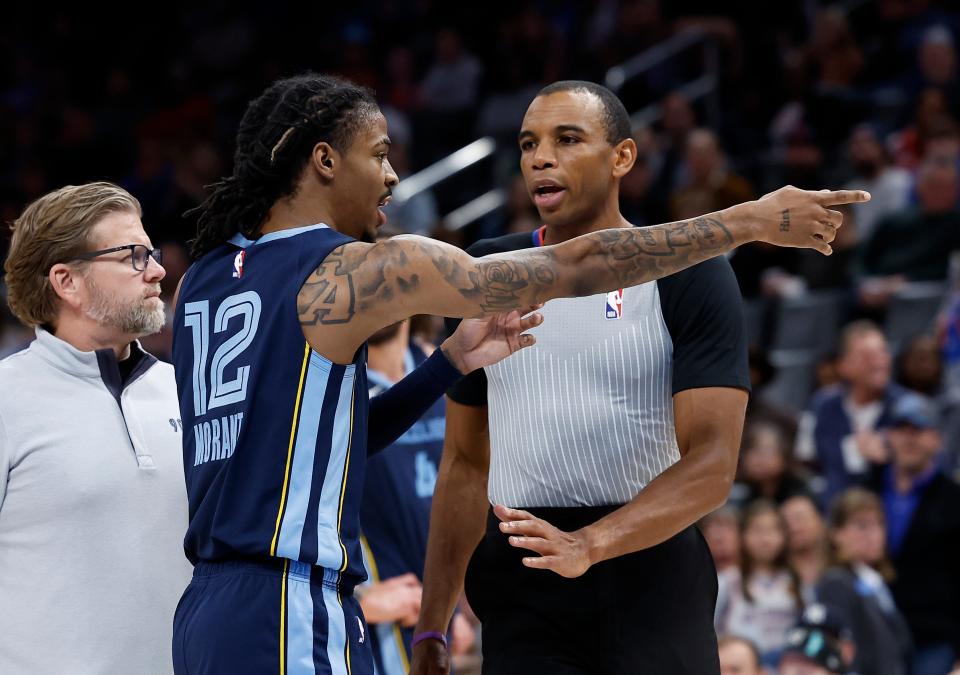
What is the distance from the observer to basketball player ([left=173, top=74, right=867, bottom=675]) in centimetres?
326

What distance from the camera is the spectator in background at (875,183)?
10.5 m

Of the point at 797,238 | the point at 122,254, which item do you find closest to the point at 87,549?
the point at 122,254

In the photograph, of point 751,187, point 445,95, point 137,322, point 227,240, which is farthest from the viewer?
point 445,95

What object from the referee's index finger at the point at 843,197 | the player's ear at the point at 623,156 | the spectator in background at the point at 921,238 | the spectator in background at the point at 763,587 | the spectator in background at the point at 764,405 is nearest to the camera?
the referee's index finger at the point at 843,197

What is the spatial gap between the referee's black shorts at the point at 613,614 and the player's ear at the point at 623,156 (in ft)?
3.21

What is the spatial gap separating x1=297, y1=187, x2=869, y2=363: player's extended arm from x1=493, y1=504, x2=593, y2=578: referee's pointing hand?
0.51 meters

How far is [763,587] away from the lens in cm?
757

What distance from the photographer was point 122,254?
156 inches

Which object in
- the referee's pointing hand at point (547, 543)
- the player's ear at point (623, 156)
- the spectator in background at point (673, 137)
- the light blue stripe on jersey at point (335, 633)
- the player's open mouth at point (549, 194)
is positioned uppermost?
the spectator in background at point (673, 137)

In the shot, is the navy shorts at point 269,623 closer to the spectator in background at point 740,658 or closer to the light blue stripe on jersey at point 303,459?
the light blue stripe on jersey at point 303,459

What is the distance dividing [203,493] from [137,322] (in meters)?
0.75

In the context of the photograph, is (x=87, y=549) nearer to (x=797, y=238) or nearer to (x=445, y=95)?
(x=797, y=238)

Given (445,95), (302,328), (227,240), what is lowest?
(302,328)

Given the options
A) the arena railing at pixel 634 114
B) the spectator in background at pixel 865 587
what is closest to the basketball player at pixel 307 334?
the spectator in background at pixel 865 587
